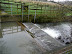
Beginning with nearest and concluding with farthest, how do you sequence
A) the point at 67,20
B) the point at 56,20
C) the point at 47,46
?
the point at 47,46 < the point at 56,20 < the point at 67,20

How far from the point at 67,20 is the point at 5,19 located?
7568 millimetres

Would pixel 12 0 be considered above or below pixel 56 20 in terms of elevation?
above

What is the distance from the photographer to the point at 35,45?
4.48m

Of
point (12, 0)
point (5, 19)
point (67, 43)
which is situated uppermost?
point (12, 0)

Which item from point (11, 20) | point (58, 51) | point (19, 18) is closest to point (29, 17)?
point (19, 18)

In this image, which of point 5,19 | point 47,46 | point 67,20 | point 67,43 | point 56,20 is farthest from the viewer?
point 67,20

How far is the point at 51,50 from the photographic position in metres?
4.00

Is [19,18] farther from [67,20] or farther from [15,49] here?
[67,20]

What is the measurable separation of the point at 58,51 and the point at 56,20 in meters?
7.15

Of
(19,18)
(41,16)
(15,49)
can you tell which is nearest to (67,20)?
(41,16)

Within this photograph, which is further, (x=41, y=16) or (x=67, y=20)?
(x=67, y=20)

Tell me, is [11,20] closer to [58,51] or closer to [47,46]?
[47,46]

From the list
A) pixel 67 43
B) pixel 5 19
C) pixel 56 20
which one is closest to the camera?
pixel 67 43

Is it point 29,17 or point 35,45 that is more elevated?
point 29,17
